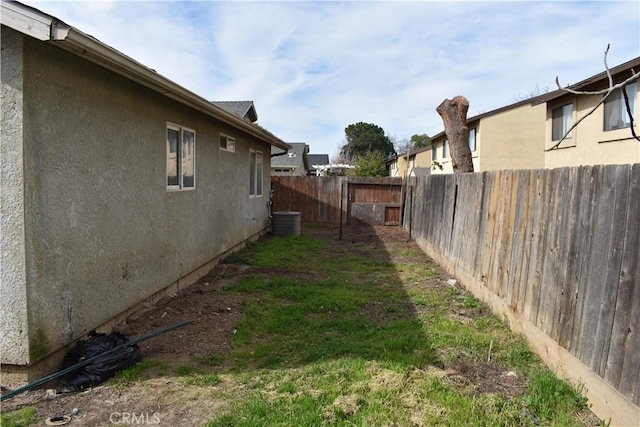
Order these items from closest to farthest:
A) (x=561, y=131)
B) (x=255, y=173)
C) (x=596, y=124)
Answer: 1. (x=596, y=124)
2. (x=255, y=173)
3. (x=561, y=131)

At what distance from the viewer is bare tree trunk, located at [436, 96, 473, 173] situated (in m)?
9.55

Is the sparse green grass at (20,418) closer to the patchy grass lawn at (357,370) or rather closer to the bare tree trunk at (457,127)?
the patchy grass lawn at (357,370)

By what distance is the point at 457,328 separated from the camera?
506 centimetres

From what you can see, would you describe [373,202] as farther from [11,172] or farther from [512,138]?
[11,172]

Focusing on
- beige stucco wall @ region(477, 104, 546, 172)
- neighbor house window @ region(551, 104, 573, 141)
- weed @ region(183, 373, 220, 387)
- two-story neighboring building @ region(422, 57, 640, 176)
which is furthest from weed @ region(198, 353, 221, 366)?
beige stucco wall @ region(477, 104, 546, 172)

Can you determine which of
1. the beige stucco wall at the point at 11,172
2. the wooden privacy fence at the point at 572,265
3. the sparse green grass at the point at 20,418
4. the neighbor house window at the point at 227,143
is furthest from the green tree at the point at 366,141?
the sparse green grass at the point at 20,418

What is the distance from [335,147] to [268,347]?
5536 cm

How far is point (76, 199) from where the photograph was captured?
12.9ft

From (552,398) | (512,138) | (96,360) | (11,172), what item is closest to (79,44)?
(11,172)

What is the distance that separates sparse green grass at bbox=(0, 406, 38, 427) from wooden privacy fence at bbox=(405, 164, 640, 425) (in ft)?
13.0

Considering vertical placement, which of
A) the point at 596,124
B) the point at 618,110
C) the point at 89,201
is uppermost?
the point at 618,110

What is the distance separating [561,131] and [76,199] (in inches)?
545

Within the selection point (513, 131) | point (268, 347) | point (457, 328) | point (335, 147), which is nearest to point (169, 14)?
point (268, 347)

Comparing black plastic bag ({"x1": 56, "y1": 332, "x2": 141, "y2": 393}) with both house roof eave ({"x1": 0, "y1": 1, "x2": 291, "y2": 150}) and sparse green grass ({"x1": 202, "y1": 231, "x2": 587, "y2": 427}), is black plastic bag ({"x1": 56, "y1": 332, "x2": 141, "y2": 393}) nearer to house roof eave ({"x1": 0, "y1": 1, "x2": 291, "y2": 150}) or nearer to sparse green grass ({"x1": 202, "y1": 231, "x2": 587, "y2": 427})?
sparse green grass ({"x1": 202, "y1": 231, "x2": 587, "y2": 427})
